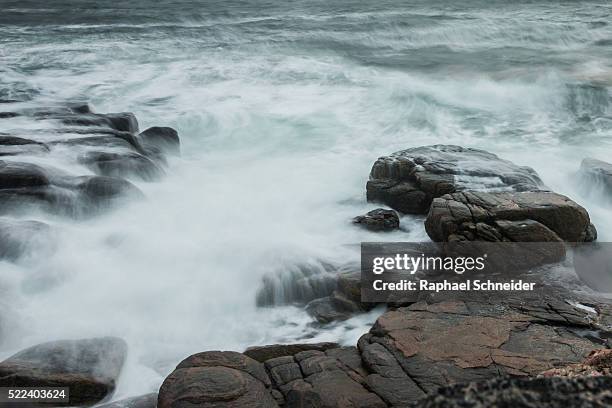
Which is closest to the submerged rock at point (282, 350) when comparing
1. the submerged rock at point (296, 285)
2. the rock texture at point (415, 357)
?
the rock texture at point (415, 357)

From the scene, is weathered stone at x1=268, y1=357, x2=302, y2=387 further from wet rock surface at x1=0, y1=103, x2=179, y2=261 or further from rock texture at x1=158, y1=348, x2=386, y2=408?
wet rock surface at x1=0, y1=103, x2=179, y2=261

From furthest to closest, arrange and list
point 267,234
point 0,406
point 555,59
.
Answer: point 555,59 < point 267,234 < point 0,406

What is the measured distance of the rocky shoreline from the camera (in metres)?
4.14

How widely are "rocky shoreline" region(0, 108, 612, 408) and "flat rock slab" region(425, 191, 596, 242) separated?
15mm

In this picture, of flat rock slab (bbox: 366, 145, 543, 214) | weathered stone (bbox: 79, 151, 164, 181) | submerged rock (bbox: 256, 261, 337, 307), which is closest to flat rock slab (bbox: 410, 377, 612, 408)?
submerged rock (bbox: 256, 261, 337, 307)

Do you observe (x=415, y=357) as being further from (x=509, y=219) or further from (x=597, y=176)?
(x=597, y=176)

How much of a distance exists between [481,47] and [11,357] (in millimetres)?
21173

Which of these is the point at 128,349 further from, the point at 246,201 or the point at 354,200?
the point at 354,200

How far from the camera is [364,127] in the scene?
1350 centimetres

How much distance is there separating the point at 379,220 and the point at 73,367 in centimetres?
457

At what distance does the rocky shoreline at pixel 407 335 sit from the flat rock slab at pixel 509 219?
0.01 meters

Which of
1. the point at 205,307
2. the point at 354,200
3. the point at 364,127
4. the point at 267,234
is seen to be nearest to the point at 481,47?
the point at 364,127

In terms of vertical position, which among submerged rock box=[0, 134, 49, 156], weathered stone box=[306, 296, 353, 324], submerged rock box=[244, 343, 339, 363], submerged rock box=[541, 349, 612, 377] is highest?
submerged rock box=[541, 349, 612, 377]

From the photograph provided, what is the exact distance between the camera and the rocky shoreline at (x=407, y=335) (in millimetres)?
4145
